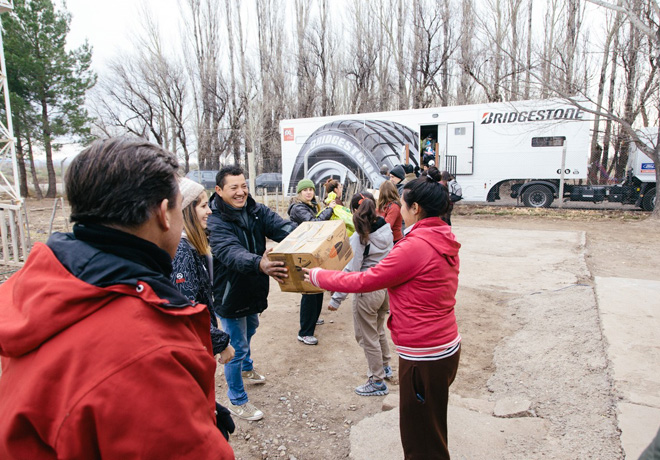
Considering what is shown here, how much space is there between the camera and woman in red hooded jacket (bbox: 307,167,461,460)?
2.22 metres

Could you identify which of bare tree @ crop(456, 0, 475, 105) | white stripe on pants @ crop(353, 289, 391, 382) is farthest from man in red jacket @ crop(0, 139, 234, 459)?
bare tree @ crop(456, 0, 475, 105)

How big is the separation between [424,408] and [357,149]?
574 inches

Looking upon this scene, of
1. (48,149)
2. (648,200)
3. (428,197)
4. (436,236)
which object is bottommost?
(648,200)

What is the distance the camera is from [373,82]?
28469mm

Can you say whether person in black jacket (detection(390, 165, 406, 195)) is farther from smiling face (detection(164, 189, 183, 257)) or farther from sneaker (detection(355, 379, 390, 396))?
smiling face (detection(164, 189, 183, 257))

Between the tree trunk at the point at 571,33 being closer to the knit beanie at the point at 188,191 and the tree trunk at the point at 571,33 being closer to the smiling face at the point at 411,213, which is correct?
the smiling face at the point at 411,213

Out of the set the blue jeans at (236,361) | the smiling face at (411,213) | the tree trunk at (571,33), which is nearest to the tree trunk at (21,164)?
the blue jeans at (236,361)

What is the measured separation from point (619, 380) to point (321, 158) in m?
14.8

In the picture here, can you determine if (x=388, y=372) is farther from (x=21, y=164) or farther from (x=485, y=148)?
(x=21, y=164)

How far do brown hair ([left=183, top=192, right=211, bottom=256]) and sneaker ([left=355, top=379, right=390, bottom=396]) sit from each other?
72.3 inches

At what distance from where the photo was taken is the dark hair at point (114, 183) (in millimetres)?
994

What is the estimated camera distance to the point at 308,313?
458 centimetres

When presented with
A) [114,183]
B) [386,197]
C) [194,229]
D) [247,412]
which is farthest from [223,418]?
[386,197]

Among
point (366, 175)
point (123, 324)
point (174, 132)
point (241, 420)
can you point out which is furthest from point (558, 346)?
point (174, 132)
